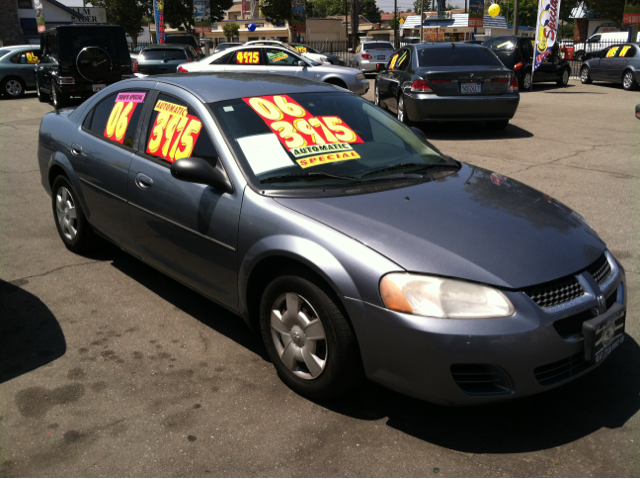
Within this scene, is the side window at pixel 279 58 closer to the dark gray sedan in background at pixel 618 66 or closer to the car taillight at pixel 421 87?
the car taillight at pixel 421 87

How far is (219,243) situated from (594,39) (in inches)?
1385

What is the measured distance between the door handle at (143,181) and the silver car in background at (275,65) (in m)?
12.1

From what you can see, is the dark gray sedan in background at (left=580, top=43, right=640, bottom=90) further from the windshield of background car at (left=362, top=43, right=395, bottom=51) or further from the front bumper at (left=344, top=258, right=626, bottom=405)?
the front bumper at (left=344, top=258, right=626, bottom=405)

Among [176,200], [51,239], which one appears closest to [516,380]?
[176,200]

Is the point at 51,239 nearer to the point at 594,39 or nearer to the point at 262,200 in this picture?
the point at 262,200

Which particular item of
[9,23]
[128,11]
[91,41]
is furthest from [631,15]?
[9,23]

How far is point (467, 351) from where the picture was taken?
2.60 metres

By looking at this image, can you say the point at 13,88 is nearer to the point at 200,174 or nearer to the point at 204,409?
the point at 200,174

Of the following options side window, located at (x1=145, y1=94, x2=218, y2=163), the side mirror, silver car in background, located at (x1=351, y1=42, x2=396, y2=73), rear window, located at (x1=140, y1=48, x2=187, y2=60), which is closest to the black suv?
rear window, located at (x1=140, y1=48, x2=187, y2=60)

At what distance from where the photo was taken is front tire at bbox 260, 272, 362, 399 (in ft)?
9.50

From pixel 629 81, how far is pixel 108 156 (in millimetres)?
18281

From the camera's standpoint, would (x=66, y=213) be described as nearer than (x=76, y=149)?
No

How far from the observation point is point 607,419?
299 cm

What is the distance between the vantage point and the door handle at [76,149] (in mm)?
4793
